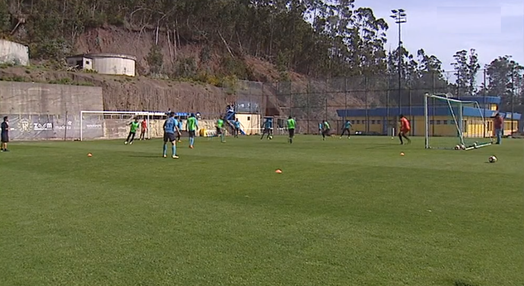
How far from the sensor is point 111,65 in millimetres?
62406

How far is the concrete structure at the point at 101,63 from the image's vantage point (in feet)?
201

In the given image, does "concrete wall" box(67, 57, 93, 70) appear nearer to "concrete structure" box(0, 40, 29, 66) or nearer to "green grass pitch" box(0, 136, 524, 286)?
"concrete structure" box(0, 40, 29, 66)

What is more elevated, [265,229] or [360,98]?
[360,98]

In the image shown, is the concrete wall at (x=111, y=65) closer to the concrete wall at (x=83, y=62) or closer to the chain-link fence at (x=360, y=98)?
the concrete wall at (x=83, y=62)

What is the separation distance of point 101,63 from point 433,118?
131 ft

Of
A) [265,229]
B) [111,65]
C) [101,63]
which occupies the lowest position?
[265,229]

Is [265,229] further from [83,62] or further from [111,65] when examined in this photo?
[111,65]

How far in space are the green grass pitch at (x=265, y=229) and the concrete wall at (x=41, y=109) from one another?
93.3 ft

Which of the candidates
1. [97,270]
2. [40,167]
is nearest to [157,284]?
[97,270]

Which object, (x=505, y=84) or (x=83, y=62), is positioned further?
(x=83, y=62)

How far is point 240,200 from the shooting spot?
956 centimetres

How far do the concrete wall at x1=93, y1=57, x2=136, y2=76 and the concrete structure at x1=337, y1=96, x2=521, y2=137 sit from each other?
27.9m

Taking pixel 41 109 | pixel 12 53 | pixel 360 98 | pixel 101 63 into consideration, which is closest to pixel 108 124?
pixel 41 109

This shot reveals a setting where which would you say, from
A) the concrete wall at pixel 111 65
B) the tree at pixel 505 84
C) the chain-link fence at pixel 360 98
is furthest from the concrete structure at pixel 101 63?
the tree at pixel 505 84
